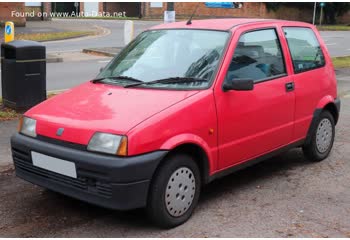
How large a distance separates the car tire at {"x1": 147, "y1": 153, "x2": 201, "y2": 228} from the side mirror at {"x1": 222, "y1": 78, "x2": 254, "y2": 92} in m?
0.74

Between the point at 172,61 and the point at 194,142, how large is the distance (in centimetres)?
→ 98

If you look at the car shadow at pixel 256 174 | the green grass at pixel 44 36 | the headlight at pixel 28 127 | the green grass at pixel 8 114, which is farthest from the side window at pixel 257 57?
the green grass at pixel 44 36

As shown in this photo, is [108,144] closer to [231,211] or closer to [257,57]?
[231,211]

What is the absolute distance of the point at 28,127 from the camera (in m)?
4.25

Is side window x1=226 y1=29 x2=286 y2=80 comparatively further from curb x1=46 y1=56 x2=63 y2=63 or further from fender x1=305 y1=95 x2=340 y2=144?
curb x1=46 y1=56 x2=63 y2=63

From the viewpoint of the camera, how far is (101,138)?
3715 mm

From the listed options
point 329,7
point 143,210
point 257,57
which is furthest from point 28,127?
point 329,7

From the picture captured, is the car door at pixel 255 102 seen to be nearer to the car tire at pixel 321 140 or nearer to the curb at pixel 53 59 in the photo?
the car tire at pixel 321 140

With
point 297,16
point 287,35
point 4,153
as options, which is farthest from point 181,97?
point 297,16

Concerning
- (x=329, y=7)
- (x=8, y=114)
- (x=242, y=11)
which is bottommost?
(x=8, y=114)

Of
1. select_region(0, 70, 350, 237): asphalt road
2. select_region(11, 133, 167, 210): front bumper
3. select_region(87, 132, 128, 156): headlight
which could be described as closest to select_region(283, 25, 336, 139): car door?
select_region(0, 70, 350, 237): asphalt road

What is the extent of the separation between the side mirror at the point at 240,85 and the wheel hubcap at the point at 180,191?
0.84 metres

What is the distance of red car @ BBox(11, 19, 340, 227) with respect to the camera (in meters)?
3.72

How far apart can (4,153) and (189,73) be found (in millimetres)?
2712
